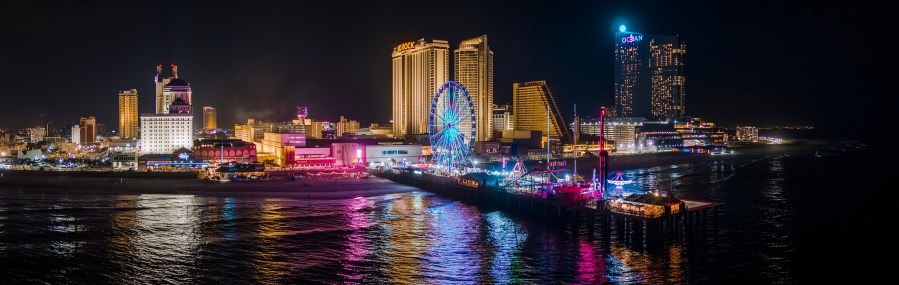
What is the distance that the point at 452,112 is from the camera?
5553cm

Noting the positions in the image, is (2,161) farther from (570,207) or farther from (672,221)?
(672,221)

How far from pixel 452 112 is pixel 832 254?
33.0 m

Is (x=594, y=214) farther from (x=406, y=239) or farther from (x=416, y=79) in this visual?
(x=416, y=79)

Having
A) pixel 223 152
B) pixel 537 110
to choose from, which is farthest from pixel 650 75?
pixel 223 152

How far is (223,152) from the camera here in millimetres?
71625

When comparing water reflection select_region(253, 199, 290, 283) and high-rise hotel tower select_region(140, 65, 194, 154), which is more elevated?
high-rise hotel tower select_region(140, 65, 194, 154)

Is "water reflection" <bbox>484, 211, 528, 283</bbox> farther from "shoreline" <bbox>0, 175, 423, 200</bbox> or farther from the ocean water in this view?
"shoreline" <bbox>0, 175, 423, 200</bbox>

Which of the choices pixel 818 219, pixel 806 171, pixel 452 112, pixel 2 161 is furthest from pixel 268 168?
pixel 806 171

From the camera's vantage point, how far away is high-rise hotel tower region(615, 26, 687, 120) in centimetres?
16850

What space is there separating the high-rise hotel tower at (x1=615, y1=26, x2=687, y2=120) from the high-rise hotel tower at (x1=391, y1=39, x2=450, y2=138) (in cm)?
7635

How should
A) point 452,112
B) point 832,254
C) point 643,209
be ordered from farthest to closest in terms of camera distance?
1. point 452,112
2. point 643,209
3. point 832,254

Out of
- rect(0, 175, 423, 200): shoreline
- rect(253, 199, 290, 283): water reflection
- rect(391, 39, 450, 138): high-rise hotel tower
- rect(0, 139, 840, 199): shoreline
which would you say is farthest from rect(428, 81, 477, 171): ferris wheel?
rect(391, 39, 450, 138): high-rise hotel tower

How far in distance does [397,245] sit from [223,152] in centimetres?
4841

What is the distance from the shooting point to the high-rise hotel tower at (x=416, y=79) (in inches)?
4072
